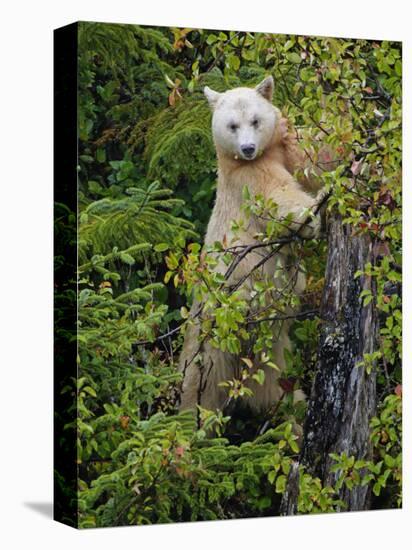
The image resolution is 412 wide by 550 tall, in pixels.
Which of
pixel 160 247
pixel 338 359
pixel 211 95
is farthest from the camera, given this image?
pixel 338 359

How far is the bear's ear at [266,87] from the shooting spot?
7359 millimetres

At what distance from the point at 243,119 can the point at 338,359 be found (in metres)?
1.49

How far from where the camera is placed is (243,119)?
24.2 feet

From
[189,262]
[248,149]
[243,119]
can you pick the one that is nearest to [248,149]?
[248,149]

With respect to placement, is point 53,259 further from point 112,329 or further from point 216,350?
point 216,350

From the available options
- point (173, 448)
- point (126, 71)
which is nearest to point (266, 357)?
point (173, 448)

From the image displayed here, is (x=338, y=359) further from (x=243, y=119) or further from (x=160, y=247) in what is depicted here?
(x=243, y=119)

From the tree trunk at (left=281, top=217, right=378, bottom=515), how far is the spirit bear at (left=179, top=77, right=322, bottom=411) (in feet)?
0.66

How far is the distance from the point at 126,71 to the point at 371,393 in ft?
7.79

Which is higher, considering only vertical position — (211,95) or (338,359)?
(211,95)

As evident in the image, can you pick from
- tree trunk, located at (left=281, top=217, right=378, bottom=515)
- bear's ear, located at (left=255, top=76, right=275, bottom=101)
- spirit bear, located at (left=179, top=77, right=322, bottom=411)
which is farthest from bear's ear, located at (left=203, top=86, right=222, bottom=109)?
tree trunk, located at (left=281, top=217, right=378, bottom=515)

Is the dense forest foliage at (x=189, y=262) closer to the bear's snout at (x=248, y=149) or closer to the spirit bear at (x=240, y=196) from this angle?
the spirit bear at (x=240, y=196)

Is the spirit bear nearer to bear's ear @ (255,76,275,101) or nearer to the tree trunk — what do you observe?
bear's ear @ (255,76,275,101)

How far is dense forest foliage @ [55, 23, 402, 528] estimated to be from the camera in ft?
22.6
